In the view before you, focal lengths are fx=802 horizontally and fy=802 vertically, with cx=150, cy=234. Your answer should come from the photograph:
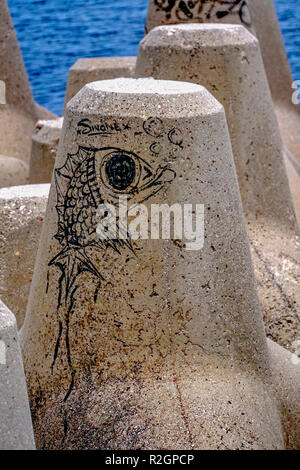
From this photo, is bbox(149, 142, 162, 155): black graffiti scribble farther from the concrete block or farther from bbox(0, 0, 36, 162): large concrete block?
bbox(0, 0, 36, 162): large concrete block

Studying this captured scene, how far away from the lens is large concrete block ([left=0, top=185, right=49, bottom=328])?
2447 millimetres

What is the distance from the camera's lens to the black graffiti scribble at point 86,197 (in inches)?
67.7

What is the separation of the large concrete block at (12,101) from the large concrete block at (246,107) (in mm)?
1914

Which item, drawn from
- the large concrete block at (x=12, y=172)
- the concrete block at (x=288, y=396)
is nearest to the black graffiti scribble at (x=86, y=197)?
the concrete block at (x=288, y=396)

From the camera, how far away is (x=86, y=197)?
175 cm

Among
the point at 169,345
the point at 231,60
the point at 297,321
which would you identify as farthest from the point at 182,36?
the point at 169,345

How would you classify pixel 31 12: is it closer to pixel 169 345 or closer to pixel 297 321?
pixel 297 321

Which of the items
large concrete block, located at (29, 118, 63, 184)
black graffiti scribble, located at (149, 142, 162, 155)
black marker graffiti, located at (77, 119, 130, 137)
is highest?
black marker graffiti, located at (77, 119, 130, 137)

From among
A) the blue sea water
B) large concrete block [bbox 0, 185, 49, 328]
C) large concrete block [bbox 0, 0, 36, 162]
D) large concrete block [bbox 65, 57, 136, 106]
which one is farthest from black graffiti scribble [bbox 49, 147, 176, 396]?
the blue sea water

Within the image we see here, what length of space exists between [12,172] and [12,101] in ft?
2.07

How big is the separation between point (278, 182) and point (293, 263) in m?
0.28

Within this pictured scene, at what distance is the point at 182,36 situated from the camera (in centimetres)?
269

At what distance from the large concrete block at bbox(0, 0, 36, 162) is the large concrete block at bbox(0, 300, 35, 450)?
3.34 meters

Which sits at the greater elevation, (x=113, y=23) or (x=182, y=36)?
(x=182, y=36)
